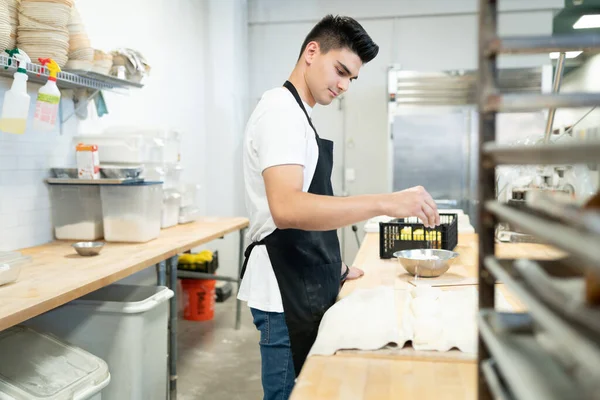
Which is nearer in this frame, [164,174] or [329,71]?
[329,71]

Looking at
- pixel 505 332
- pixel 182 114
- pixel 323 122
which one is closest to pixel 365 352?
pixel 505 332

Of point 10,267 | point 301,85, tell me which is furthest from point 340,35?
point 10,267

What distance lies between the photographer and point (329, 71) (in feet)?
6.17

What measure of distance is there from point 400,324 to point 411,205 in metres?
0.34

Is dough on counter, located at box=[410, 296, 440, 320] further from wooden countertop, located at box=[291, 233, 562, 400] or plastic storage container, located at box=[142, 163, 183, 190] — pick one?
plastic storage container, located at box=[142, 163, 183, 190]

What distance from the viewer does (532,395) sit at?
478 mm

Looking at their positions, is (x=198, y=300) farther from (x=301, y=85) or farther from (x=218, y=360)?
(x=301, y=85)

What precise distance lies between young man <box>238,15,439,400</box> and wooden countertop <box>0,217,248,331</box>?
2.20 ft

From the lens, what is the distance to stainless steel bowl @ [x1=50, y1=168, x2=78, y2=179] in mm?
3100

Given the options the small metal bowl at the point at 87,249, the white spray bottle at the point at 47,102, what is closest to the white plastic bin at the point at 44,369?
the small metal bowl at the point at 87,249

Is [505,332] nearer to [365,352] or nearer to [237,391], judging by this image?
[365,352]

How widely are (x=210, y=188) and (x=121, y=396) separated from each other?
12.0 feet

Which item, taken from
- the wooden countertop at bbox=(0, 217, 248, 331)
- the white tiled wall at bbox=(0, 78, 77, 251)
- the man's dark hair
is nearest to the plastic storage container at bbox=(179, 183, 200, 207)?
the wooden countertop at bbox=(0, 217, 248, 331)

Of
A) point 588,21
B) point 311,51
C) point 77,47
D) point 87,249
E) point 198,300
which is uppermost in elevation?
point 588,21
